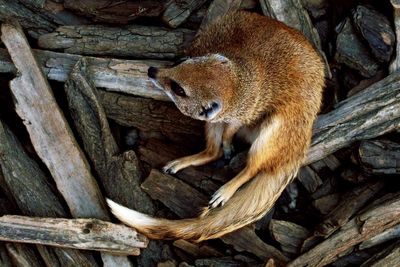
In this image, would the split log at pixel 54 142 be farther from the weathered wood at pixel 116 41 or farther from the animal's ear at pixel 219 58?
the animal's ear at pixel 219 58

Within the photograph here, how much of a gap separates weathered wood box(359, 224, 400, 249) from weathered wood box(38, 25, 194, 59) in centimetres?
151

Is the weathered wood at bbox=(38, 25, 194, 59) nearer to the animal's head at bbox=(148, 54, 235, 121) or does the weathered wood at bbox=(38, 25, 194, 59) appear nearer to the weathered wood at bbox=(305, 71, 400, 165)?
the animal's head at bbox=(148, 54, 235, 121)

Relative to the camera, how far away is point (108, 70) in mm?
3666

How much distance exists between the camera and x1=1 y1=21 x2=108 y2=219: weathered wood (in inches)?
139

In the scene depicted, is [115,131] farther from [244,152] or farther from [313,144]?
[313,144]

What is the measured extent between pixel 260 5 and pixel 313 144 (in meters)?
0.90

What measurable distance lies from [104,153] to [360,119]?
142cm

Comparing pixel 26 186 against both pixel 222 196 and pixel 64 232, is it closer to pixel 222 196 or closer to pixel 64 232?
pixel 64 232

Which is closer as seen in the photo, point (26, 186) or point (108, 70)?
point (26, 186)

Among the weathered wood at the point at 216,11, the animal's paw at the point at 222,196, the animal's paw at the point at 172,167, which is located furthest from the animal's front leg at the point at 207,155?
the weathered wood at the point at 216,11

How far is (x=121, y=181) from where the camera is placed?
11.7ft

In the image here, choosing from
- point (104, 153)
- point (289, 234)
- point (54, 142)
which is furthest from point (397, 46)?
point (54, 142)

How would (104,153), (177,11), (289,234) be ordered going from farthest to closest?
(177,11)
(104,153)
(289,234)

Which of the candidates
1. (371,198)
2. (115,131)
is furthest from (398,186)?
(115,131)
